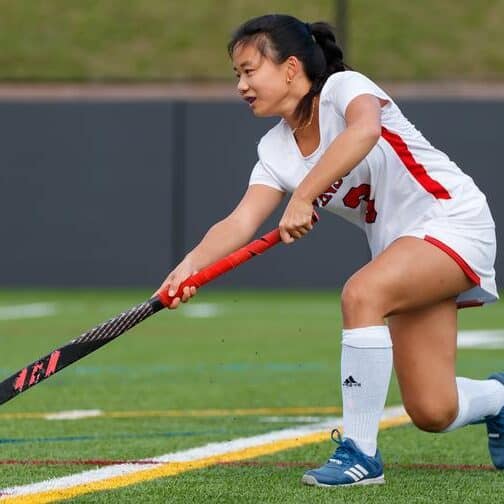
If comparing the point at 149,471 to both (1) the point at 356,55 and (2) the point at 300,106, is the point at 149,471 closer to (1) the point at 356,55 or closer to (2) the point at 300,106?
(2) the point at 300,106

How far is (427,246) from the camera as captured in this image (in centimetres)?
544

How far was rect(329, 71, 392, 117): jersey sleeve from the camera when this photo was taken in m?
5.43

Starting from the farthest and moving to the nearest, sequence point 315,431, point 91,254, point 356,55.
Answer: point 356,55 < point 91,254 < point 315,431

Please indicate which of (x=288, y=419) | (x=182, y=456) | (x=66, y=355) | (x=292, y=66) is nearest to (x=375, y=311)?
(x=292, y=66)

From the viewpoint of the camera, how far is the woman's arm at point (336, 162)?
5.26m

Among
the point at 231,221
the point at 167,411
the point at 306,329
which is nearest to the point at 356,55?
the point at 306,329

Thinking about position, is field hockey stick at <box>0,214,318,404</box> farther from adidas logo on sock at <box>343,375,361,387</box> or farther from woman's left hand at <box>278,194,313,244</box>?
adidas logo on sock at <box>343,375,361,387</box>

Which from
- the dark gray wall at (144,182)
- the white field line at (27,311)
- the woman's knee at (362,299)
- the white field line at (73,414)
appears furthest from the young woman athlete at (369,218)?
the dark gray wall at (144,182)

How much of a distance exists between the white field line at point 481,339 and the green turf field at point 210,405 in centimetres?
57

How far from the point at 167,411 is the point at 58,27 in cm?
1643

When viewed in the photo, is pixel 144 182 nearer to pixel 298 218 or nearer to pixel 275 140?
pixel 275 140

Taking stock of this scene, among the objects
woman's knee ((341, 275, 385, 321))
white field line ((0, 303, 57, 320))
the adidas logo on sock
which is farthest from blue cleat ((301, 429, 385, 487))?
white field line ((0, 303, 57, 320))

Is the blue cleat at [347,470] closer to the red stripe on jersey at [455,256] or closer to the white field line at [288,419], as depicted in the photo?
the red stripe on jersey at [455,256]

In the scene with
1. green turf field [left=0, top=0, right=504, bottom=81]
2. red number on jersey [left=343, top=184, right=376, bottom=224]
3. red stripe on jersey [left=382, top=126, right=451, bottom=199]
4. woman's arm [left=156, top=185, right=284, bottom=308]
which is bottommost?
green turf field [left=0, top=0, right=504, bottom=81]
